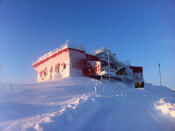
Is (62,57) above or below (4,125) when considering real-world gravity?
above

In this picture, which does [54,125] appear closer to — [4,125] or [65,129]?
[65,129]

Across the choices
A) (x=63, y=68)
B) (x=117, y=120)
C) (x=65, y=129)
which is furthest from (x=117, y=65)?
(x=65, y=129)

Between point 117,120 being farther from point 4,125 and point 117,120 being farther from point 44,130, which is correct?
point 4,125

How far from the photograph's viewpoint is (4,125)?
650 centimetres

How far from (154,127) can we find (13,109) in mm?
7786

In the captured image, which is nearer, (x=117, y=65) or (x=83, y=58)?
(x=83, y=58)

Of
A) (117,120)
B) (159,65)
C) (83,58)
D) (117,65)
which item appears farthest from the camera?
(117,65)

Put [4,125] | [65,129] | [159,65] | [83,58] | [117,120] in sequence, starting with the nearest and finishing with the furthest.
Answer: [65,129] < [4,125] < [117,120] < [159,65] < [83,58]

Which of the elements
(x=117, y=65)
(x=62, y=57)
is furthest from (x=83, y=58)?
(x=117, y=65)

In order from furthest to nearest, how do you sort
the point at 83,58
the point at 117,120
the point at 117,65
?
the point at 117,65 → the point at 83,58 → the point at 117,120

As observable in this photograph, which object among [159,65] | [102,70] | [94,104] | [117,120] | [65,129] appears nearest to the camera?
[65,129]

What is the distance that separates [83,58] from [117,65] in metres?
7.75

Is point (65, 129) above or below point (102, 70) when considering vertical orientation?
below

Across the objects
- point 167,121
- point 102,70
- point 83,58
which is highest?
point 83,58
